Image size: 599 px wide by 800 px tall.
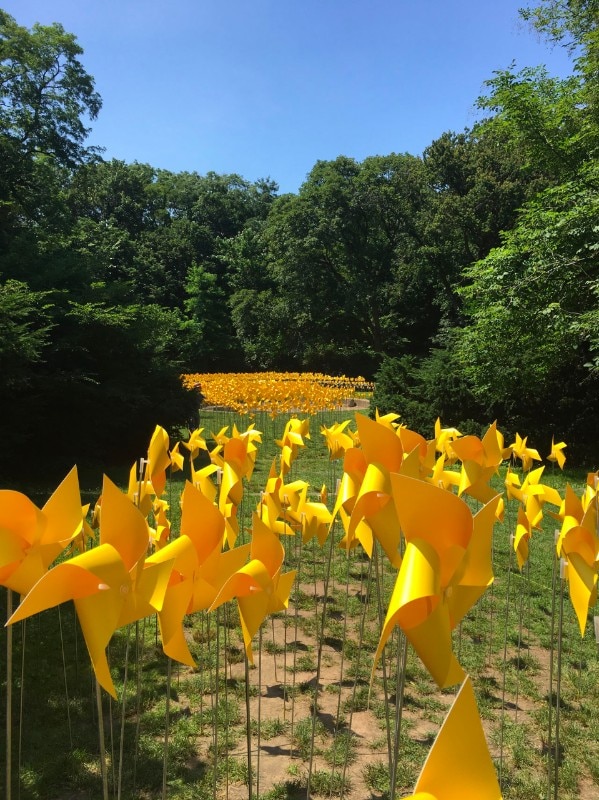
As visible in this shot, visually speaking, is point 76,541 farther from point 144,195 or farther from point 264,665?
point 144,195

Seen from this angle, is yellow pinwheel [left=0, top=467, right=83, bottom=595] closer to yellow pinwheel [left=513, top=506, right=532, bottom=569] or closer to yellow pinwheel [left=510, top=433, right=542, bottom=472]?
yellow pinwheel [left=513, top=506, right=532, bottom=569]

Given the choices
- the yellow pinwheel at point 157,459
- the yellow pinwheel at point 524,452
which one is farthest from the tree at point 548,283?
the yellow pinwheel at point 157,459

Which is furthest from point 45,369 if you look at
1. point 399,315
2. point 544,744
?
point 399,315

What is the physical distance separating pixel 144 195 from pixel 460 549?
45.4 metres

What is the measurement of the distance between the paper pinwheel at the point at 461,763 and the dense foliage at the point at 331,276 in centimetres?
716

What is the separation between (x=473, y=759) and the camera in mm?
621

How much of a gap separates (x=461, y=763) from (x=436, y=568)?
1.02 ft

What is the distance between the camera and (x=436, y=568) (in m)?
0.90

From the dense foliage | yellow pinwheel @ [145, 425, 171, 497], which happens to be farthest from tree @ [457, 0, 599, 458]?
yellow pinwheel @ [145, 425, 171, 497]

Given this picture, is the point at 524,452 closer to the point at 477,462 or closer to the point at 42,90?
the point at 477,462

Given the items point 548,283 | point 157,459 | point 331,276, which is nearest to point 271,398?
point 548,283

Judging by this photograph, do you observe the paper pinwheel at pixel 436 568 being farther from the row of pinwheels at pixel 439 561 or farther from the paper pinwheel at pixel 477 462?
the paper pinwheel at pixel 477 462

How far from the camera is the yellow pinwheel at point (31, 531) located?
113 cm

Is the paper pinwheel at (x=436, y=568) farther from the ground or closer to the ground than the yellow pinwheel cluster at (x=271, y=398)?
closer to the ground
